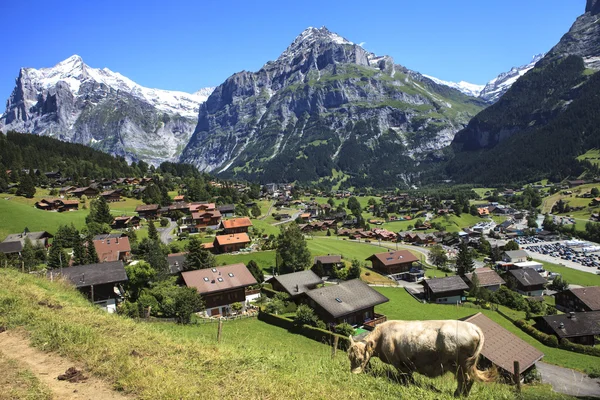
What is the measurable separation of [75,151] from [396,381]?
572ft

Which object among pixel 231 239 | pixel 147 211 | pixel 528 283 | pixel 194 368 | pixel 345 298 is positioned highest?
pixel 194 368

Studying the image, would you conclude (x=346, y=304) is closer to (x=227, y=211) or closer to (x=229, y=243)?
(x=229, y=243)

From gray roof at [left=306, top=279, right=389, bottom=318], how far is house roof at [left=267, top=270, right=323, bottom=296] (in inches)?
183

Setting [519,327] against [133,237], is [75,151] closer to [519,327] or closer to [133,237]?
[133,237]

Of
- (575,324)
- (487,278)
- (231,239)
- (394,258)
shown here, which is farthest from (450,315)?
(231,239)

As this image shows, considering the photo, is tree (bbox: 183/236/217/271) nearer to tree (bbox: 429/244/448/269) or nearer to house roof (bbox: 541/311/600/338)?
house roof (bbox: 541/311/600/338)

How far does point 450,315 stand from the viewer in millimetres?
44719

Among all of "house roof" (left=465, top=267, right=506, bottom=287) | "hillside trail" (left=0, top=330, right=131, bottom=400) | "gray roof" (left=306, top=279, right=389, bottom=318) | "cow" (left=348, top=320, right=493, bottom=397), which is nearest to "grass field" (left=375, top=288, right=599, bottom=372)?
"gray roof" (left=306, top=279, right=389, bottom=318)

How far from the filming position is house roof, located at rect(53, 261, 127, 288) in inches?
1430

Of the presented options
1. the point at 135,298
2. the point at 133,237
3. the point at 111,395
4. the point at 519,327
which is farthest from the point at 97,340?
the point at 133,237

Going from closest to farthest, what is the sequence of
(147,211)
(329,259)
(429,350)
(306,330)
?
(429,350) < (306,330) < (329,259) < (147,211)

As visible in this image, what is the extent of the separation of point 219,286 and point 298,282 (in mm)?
10687

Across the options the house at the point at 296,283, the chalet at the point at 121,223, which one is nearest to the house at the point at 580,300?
the house at the point at 296,283

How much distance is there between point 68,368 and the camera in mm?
8930
